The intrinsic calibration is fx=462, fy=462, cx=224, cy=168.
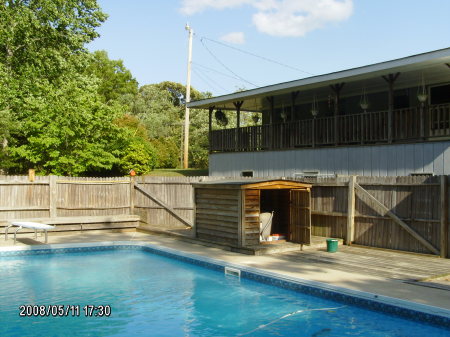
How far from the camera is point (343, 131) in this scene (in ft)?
53.9

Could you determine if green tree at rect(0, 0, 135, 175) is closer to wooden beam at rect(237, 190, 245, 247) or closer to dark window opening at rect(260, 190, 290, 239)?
dark window opening at rect(260, 190, 290, 239)

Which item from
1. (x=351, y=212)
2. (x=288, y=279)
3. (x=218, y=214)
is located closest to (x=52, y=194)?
(x=218, y=214)

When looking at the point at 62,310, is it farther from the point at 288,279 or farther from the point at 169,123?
the point at 169,123

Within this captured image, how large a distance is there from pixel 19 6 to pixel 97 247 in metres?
16.2

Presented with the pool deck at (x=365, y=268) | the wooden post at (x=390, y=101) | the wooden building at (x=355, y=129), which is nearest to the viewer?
the pool deck at (x=365, y=268)

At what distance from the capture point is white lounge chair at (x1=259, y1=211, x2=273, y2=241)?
12891 millimetres

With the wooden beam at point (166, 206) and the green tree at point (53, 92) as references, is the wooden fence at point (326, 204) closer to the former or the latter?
the wooden beam at point (166, 206)

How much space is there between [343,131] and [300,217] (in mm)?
5101

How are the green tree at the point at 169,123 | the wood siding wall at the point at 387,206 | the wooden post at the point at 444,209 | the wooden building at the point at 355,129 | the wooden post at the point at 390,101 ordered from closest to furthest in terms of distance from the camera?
the wooden post at the point at 444,209, the wood siding wall at the point at 387,206, the wooden building at the point at 355,129, the wooden post at the point at 390,101, the green tree at the point at 169,123

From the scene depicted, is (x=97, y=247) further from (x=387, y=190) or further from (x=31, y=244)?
(x=387, y=190)

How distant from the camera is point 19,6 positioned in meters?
24.1

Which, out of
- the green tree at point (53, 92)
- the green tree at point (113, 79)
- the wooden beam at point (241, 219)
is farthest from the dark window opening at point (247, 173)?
the green tree at point (113, 79)

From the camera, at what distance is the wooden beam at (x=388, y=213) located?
1074cm

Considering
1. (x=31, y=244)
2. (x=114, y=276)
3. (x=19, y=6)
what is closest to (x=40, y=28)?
(x=19, y=6)
